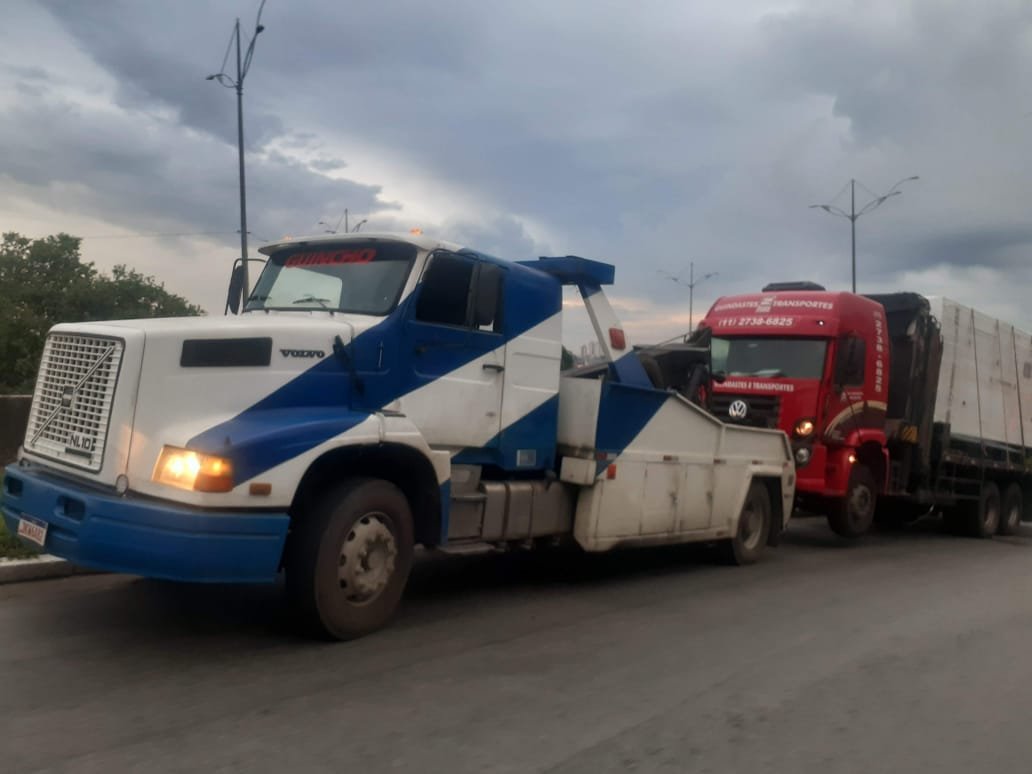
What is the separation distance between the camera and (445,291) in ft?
22.7

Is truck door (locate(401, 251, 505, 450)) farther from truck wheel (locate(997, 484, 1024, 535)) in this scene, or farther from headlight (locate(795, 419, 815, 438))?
truck wheel (locate(997, 484, 1024, 535))

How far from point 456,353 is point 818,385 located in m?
6.26

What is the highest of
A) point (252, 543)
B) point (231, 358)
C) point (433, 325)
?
point (433, 325)

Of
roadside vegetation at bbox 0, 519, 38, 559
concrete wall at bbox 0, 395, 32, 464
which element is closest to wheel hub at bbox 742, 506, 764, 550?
roadside vegetation at bbox 0, 519, 38, 559

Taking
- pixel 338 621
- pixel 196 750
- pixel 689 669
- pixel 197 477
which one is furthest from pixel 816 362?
pixel 196 750

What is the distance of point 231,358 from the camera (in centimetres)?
579

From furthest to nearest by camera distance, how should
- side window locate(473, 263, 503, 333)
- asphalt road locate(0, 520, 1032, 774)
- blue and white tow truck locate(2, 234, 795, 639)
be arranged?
side window locate(473, 263, 503, 333) → blue and white tow truck locate(2, 234, 795, 639) → asphalt road locate(0, 520, 1032, 774)

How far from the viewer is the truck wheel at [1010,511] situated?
52.5 ft

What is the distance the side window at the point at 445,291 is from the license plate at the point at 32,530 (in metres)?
2.69

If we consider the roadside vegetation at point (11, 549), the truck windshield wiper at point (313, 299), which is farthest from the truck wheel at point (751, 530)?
the roadside vegetation at point (11, 549)

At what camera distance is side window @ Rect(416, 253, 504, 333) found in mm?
6816

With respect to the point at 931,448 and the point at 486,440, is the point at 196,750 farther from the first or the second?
the point at 931,448

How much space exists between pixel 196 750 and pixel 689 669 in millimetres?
3031

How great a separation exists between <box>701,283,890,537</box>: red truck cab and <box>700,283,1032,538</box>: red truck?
1 cm
